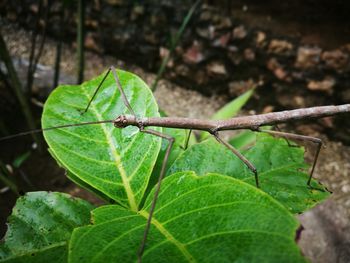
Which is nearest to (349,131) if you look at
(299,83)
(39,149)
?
(299,83)

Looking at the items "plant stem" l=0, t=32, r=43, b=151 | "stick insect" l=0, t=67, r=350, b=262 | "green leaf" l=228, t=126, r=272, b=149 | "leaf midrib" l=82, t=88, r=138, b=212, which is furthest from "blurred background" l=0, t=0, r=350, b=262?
"leaf midrib" l=82, t=88, r=138, b=212

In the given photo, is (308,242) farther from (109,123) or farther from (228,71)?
(228,71)

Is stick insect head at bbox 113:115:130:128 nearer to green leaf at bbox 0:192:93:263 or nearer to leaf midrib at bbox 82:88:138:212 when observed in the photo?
leaf midrib at bbox 82:88:138:212

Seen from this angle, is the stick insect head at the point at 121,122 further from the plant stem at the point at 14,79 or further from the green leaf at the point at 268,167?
the plant stem at the point at 14,79

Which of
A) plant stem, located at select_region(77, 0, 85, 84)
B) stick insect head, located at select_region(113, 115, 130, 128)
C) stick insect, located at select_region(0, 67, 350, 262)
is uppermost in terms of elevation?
plant stem, located at select_region(77, 0, 85, 84)

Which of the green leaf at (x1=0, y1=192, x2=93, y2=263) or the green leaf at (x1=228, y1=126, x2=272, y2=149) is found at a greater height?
the green leaf at (x1=0, y1=192, x2=93, y2=263)

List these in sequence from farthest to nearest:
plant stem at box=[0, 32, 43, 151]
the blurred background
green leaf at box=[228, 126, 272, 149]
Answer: the blurred background → green leaf at box=[228, 126, 272, 149] → plant stem at box=[0, 32, 43, 151]

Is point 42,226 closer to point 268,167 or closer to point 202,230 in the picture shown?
point 202,230
